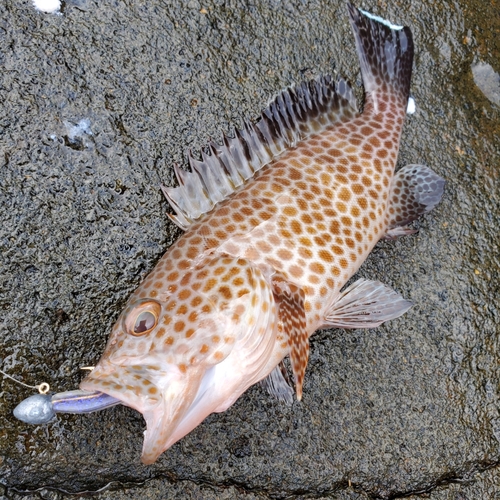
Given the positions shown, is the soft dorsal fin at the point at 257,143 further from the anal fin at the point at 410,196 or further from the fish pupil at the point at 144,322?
the fish pupil at the point at 144,322

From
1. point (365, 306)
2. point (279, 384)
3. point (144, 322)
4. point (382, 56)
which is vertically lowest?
point (279, 384)

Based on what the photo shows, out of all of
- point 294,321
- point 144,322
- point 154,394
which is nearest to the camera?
point 154,394

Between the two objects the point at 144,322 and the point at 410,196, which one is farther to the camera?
the point at 410,196

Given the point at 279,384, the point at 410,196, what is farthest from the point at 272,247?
the point at 410,196

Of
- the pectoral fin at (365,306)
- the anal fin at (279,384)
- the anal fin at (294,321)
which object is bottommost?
the anal fin at (279,384)

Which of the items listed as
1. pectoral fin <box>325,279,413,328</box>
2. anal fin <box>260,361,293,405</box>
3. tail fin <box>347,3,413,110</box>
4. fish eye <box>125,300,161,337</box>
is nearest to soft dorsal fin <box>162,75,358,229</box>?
tail fin <box>347,3,413,110</box>

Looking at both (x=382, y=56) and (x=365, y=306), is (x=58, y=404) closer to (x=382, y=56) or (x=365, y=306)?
(x=365, y=306)

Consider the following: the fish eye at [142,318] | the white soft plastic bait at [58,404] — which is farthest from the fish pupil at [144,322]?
the white soft plastic bait at [58,404]

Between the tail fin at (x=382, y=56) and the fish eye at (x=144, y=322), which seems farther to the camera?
the tail fin at (x=382, y=56)
